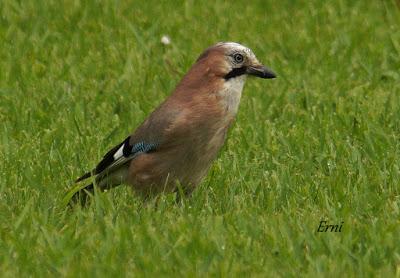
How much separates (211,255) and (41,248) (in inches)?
34.5

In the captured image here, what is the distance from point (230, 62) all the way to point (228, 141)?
5.09 ft

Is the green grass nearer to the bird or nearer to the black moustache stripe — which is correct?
the bird

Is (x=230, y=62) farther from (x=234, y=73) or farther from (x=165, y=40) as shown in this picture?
(x=165, y=40)

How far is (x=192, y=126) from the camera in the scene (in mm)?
7023

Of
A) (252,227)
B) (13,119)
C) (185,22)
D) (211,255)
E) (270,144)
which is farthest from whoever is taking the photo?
(185,22)

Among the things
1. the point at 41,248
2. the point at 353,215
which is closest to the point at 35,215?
the point at 41,248

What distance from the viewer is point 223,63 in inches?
280

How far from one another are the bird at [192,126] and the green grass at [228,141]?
0.46 ft

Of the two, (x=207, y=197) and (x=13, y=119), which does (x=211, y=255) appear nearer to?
(x=207, y=197)

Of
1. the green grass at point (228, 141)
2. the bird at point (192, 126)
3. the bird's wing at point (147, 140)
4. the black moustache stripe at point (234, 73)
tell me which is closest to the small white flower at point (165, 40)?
the green grass at point (228, 141)

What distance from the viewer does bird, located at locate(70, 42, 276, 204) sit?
7035mm

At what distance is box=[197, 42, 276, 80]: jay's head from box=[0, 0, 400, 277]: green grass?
28.8 inches

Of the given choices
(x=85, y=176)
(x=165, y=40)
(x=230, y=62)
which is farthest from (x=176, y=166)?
(x=165, y=40)

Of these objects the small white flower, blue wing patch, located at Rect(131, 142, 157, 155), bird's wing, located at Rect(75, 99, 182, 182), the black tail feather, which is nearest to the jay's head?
bird's wing, located at Rect(75, 99, 182, 182)
